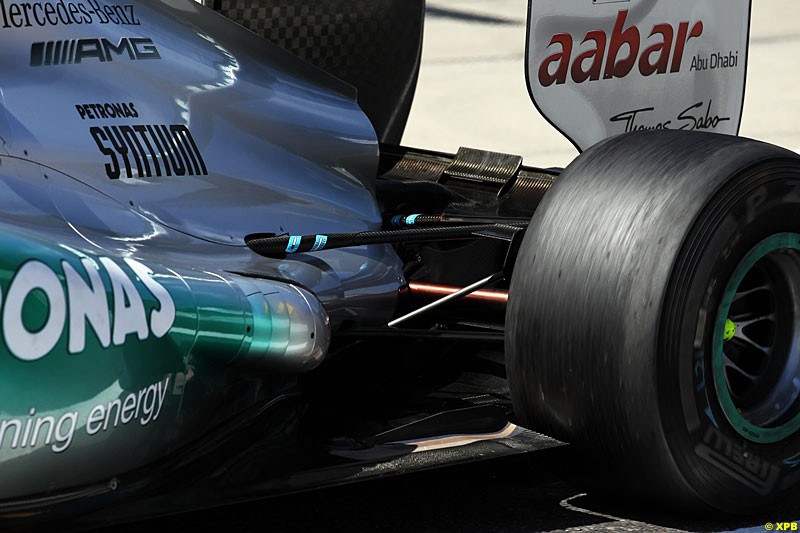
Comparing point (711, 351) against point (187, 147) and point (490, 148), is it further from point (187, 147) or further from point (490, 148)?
point (490, 148)

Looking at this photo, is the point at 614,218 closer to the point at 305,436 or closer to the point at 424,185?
the point at 305,436

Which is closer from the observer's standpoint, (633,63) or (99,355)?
(99,355)

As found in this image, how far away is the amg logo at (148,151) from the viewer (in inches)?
105

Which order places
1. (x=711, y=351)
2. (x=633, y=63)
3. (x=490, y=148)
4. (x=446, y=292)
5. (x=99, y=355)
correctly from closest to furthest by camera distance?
(x=99, y=355) < (x=711, y=351) < (x=446, y=292) < (x=633, y=63) < (x=490, y=148)

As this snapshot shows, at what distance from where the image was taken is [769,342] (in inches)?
113

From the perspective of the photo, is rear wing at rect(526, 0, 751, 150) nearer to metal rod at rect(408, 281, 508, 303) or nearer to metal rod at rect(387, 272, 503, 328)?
metal rod at rect(408, 281, 508, 303)

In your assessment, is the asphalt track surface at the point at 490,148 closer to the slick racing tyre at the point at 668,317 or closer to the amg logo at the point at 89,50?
the slick racing tyre at the point at 668,317

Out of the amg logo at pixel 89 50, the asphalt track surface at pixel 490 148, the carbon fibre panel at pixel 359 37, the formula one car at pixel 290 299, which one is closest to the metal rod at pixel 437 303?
the formula one car at pixel 290 299

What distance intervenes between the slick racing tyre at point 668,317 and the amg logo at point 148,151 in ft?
2.39

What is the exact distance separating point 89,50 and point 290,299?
636 mm

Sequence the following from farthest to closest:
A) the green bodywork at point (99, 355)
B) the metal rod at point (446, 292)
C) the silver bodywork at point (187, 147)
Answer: the metal rod at point (446, 292), the silver bodywork at point (187, 147), the green bodywork at point (99, 355)

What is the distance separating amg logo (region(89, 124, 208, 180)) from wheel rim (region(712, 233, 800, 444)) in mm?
1174

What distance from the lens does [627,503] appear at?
2.78m

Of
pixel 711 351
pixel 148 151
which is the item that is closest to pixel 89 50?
pixel 148 151
